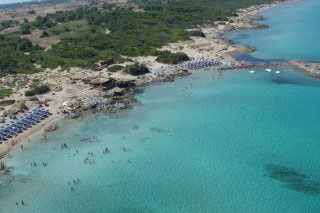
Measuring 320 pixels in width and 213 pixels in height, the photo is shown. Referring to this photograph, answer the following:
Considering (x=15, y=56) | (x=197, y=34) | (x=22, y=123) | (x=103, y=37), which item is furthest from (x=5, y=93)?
(x=197, y=34)

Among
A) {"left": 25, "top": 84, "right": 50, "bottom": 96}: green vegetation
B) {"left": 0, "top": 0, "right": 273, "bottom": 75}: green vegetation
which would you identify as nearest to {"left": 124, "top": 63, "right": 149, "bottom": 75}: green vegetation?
{"left": 0, "top": 0, "right": 273, "bottom": 75}: green vegetation

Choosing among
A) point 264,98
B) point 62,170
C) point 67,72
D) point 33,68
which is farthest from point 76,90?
point 264,98

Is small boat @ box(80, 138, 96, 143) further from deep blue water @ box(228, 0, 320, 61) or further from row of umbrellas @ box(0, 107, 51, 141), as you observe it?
deep blue water @ box(228, 0, 320, 61)

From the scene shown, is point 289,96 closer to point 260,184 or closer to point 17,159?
point 260,184

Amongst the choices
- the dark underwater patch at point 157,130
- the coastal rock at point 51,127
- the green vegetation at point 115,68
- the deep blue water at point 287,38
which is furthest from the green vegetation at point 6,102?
the deep blue water at point 287,38

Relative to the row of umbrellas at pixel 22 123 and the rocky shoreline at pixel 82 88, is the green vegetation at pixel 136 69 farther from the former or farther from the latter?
the row of umbrellas at pixel 22 123

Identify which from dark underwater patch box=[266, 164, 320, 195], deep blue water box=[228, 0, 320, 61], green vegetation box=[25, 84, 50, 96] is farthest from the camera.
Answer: deep blue water box=[228, 0, 320, 61]

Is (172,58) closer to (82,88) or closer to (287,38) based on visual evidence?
(82,88)

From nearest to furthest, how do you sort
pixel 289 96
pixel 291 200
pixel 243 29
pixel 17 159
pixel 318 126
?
pixel 291 200, pixel 17 159, pixel 318 126, pixel 289 96, pixel 243 29
